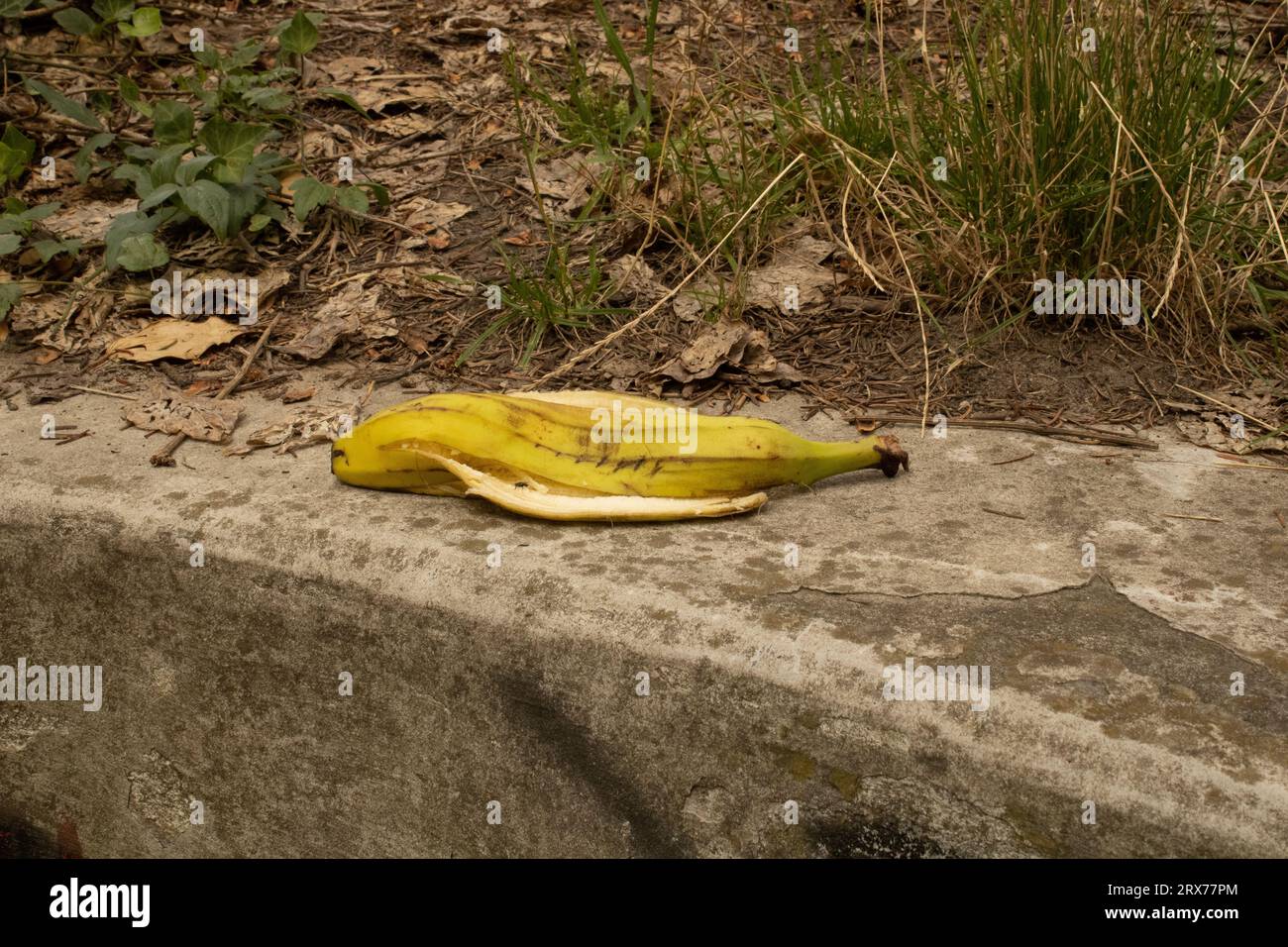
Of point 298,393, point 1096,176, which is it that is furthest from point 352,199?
point 1096,176

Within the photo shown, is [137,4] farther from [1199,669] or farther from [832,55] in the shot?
[1199,669]

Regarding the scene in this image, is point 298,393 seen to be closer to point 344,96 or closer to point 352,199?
point 352,199

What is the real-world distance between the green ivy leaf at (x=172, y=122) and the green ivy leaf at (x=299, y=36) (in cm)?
43

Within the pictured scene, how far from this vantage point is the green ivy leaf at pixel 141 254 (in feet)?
10.6

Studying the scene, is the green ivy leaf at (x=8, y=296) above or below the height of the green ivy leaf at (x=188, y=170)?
below

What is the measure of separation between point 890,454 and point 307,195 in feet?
5.92

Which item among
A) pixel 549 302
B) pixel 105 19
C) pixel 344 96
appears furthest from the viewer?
pixel 105 19

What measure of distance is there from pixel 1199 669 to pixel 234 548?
164cm

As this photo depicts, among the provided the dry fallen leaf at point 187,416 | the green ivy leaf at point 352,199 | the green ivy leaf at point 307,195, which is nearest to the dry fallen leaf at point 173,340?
the dry fallen leaf at point 187,416

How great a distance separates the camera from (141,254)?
10.7 ft

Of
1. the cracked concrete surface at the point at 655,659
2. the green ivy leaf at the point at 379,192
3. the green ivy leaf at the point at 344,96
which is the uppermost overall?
the green ivy leaf at the point at 344,96

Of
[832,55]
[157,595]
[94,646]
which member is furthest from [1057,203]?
[94,646]

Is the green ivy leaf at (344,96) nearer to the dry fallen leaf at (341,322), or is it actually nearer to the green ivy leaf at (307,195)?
the green ivy leaf at (307,195)

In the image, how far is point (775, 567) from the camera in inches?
85.0
